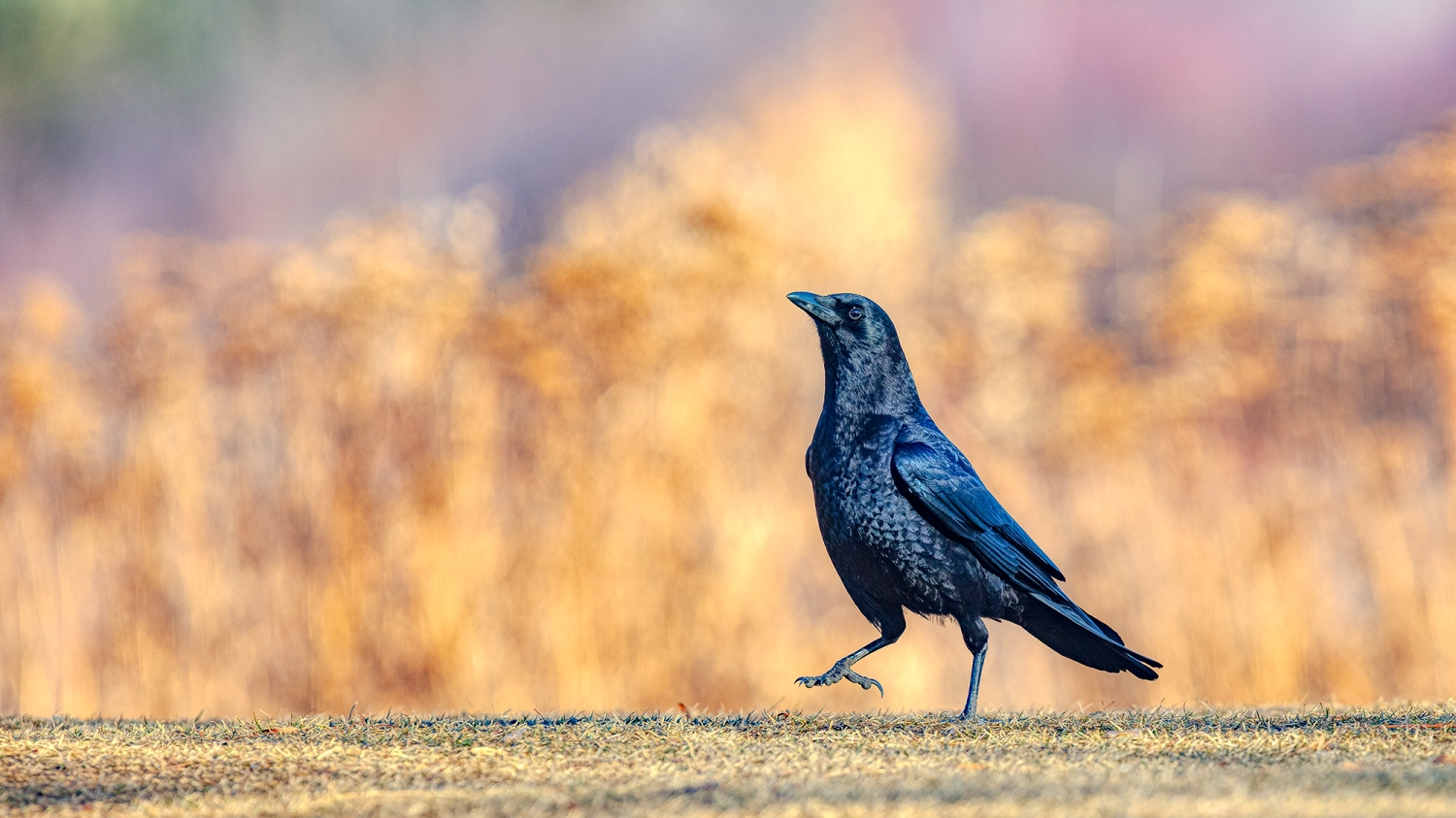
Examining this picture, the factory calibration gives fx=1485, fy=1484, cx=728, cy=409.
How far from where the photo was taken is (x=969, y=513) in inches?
181

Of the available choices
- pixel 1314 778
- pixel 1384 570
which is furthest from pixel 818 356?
pixel 1314 778

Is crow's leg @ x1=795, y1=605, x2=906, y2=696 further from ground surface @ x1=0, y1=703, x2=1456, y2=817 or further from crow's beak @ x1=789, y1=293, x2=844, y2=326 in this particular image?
crow's beak @ x1=789, y1=293, x2=844, y2=326

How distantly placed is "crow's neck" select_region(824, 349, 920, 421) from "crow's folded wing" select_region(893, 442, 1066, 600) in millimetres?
193

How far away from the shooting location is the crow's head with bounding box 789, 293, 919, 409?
488 centimetres

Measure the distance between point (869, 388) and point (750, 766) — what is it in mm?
1591

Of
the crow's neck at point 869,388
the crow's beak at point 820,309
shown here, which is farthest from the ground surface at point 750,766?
Answer: the crow's beak at point 820,309

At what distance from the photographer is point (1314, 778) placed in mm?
3346

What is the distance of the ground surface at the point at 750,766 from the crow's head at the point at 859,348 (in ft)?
3.49

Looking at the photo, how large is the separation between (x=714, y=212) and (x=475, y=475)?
6.73ft

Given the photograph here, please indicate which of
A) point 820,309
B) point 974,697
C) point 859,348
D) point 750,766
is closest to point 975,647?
point 974,697

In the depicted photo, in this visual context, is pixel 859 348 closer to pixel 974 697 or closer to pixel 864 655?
pixel 864 655

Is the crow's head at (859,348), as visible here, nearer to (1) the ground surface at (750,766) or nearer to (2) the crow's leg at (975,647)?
(2) the crow's leg at (975,647)

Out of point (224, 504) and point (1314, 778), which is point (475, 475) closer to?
point (224, 504)

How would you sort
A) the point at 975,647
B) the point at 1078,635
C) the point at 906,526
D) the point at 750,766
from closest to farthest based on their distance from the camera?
the point at 750,766
the point at 906,526
the point at 975,647
the point at 1078,635
